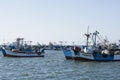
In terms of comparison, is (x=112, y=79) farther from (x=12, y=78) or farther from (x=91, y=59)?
(x=91, y=59)

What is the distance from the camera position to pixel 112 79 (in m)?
31.4

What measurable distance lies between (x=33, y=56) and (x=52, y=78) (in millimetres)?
42203

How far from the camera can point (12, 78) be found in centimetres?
3067

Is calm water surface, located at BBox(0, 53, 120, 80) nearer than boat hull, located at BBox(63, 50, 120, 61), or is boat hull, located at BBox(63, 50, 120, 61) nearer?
calm water surface, located at BBox(0, 53, 120, 80)

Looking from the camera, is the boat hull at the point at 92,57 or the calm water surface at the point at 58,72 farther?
the boat hull at the point at 92,57

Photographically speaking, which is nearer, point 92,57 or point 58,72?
point 58,72

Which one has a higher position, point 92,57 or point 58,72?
point 92,57

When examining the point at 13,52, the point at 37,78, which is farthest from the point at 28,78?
the point at 13,52

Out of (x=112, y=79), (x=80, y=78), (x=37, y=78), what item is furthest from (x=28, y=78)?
(x=112, y=79)

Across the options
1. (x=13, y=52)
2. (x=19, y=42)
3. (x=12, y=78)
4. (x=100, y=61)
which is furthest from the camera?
(x=19, y=42)

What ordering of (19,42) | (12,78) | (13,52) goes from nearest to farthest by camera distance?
(12,78)
(13,52)
(19,42)

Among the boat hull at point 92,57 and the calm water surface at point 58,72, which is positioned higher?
the boat hull at point 92,57

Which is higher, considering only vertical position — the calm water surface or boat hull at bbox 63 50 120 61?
boat hull at bbox 63 50 120 61

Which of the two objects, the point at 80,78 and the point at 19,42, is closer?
the point at 80,78
